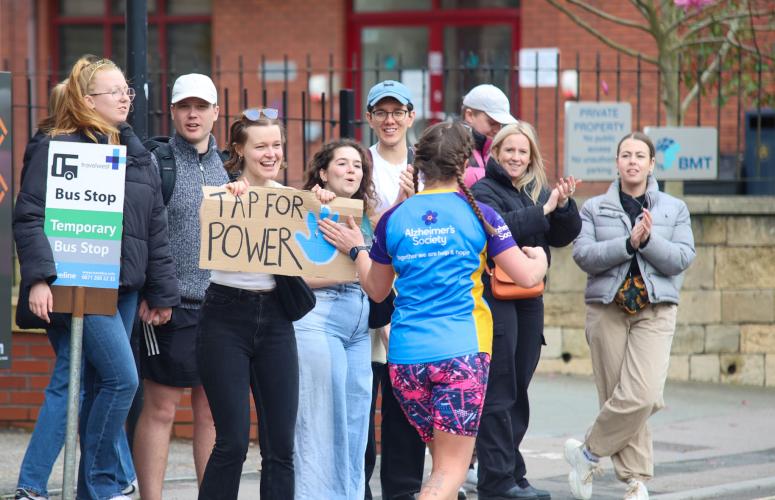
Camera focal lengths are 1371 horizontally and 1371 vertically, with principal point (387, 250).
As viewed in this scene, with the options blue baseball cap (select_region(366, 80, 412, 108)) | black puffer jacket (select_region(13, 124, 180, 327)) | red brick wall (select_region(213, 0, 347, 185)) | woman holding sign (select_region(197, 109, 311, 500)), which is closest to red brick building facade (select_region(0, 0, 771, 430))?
red brick wall (select_region(213, 0, 347, 185))

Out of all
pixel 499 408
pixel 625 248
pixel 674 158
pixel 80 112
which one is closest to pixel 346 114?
pixel 625 248

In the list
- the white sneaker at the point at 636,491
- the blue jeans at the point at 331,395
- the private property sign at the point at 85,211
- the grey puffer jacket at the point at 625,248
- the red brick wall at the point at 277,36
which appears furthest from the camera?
the red brick wall at the point at 277,36

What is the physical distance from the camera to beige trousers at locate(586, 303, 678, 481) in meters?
7.01

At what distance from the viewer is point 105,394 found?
5812 millimetres

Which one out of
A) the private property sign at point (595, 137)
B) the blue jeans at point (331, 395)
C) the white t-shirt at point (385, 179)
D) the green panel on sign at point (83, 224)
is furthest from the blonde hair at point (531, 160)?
the private property sign at point (595, 137)

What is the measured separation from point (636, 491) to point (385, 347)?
151cm

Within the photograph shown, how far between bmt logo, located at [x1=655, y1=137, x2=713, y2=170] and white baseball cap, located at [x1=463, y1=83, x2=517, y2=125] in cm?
448

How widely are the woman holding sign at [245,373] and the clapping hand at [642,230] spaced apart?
2197 mm

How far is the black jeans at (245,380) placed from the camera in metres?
5.36

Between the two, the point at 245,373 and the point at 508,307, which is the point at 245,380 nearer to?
the point at 245,373

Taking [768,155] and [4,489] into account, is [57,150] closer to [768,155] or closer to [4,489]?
[4,489]

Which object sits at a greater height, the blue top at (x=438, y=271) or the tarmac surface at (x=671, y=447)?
the blue top at (x=438, y=271)

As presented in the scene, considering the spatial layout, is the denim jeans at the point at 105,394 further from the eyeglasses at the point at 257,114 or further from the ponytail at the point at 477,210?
the ponytail at the point at 477,210

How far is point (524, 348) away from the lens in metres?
6.80
